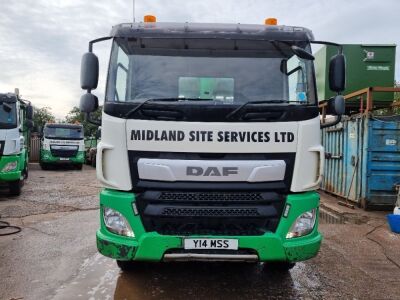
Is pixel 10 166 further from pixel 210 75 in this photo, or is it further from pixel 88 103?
pixel 210 75

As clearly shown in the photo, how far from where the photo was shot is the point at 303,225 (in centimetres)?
381

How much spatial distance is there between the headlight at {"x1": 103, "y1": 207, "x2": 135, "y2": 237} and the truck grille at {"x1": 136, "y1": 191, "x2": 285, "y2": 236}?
16 cm

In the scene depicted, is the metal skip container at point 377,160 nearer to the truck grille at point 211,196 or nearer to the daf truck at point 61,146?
the truck grille at point 211,196

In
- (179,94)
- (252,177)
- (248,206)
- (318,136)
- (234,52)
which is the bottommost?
(248,206)

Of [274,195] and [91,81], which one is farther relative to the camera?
[91,81]

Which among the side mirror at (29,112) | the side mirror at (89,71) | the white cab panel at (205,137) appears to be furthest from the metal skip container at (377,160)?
the side mirror at (29,112)

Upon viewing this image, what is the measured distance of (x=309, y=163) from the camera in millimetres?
3844

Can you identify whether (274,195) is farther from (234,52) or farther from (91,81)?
(91,81)

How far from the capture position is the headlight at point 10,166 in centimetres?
947

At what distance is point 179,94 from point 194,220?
3.82ft

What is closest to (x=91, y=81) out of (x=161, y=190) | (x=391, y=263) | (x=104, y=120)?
(x=104, y=120)

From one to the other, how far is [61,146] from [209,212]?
16.8 metres

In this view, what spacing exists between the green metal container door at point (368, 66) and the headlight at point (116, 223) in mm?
7060

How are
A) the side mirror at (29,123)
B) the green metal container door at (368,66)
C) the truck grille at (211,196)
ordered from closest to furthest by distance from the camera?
the truck grille at (211,196) < the green metal container door at (368,66) < the side mirror at (29,123)
